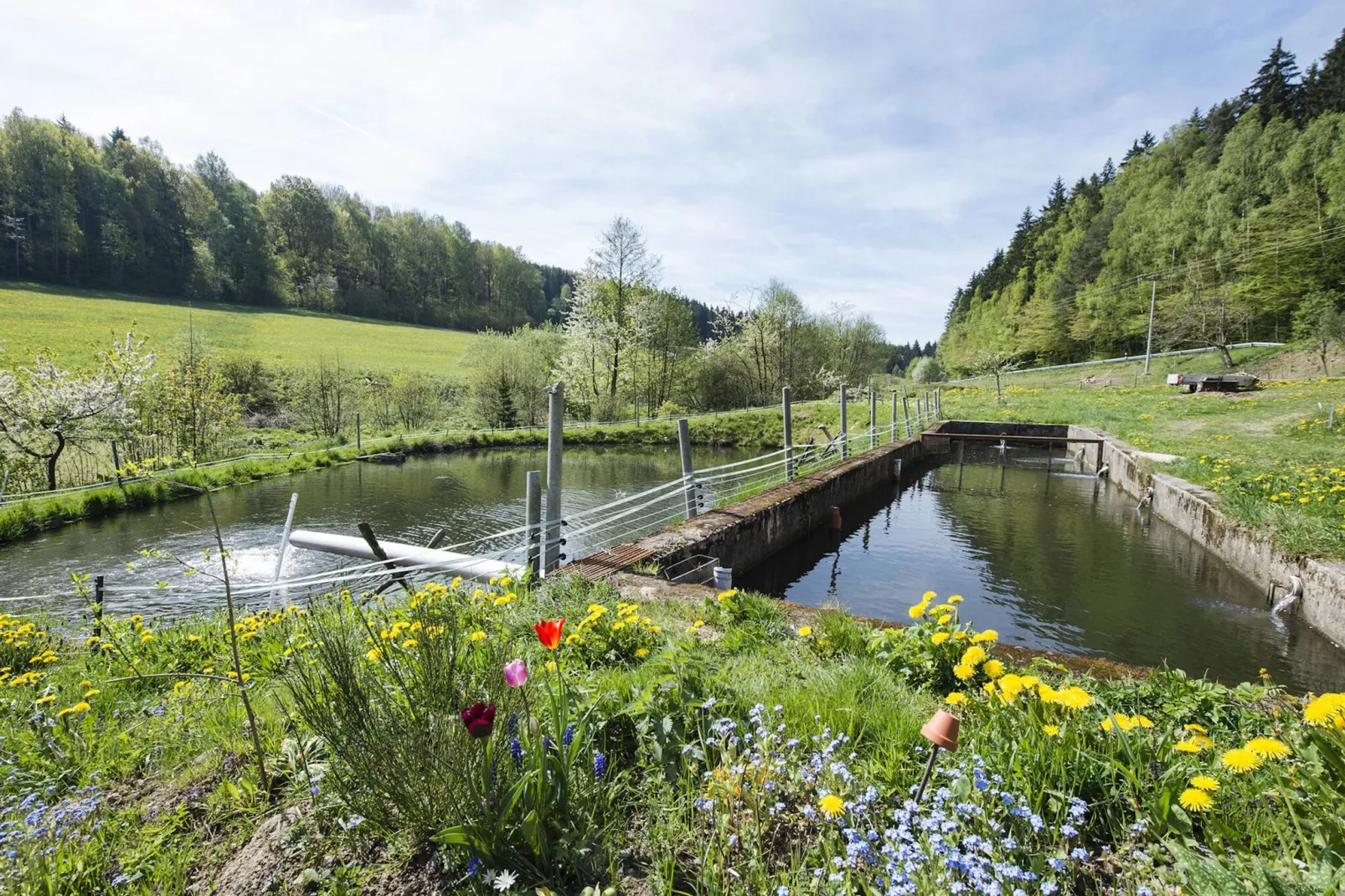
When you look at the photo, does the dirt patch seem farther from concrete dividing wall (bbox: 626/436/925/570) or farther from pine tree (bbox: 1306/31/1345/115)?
pine tree (bbox: 1306/31/1345/115)

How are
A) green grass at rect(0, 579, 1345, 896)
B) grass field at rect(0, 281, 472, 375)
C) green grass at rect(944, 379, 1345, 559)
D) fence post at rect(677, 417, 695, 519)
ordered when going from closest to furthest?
green grass at rect(0, 579, 1345, 896) < green grass at rect(944, 379, 1345, 559) < fence post at rect(677, 417, 695, 519) < grass field at rect(0, 281, 472, 375)

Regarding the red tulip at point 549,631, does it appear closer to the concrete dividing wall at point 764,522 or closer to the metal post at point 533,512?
the metal post at point 533,512

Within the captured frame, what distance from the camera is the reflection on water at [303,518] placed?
9.96 m

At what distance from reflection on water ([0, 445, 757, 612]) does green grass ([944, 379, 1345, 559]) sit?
9964 millimetres

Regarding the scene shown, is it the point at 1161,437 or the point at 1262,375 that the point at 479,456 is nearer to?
the point at 1161,437

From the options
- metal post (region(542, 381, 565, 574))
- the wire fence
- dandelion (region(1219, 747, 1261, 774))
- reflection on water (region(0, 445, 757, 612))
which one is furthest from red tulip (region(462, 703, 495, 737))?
reflection on water (region(0, 445, 757, 612))

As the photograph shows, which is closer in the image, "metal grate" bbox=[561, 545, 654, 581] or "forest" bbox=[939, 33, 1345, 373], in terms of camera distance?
"metal grate" bbox=[561, 545, 654, 581]

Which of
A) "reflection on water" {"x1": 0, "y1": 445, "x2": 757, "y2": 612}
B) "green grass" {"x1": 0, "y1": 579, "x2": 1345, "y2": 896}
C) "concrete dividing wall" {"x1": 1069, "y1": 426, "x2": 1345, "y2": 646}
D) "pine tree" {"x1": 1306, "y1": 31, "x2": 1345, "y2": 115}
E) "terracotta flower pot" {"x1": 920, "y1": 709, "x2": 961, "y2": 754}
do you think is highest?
"pine tree" {"x1": 1306, "y1": 31, "x2": 1345, "y2": 115}

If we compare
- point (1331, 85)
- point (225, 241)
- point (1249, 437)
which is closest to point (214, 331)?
point (225, 241)

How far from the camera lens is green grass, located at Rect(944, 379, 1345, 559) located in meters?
7.30

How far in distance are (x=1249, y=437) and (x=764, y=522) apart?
15810 mm

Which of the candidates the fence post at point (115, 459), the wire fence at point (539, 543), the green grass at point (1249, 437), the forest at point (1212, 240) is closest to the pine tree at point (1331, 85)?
the forest at point (1212, 240)

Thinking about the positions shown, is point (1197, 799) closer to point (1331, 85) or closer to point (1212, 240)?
point (1212, 240)

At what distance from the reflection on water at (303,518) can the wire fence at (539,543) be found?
0.27m
